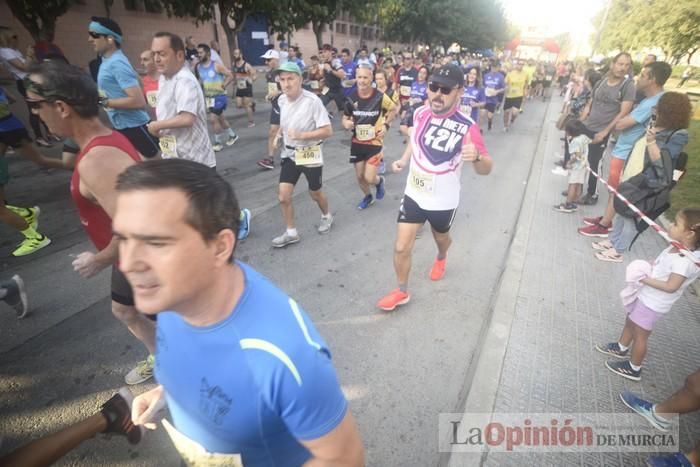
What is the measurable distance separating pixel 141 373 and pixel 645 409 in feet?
12.1

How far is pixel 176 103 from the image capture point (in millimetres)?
3604

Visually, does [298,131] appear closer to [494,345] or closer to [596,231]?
[494,345]

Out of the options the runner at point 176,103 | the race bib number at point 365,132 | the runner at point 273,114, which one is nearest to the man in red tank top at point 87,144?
the runner at point 176,103

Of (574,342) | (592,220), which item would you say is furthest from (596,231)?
(574,342)

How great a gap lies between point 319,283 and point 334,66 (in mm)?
11062

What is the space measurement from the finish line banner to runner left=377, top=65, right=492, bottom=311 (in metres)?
1.32

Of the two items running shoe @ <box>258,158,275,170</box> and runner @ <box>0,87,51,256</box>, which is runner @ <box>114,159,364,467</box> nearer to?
runner @ <box>0,87,51,256</box>

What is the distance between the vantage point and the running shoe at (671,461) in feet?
7.08

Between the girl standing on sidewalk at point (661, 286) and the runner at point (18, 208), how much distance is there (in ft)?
18.5

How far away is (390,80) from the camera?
529 inches

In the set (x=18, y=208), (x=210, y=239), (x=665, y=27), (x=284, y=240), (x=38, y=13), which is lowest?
(x=284, y=240)

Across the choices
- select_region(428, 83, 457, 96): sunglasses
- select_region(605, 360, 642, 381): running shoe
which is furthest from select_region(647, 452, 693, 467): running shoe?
select_region(428, 83, 457, 96): sunglasses

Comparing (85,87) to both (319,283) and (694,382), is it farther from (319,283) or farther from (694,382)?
(694,382)

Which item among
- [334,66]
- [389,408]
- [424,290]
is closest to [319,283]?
[424,290]
